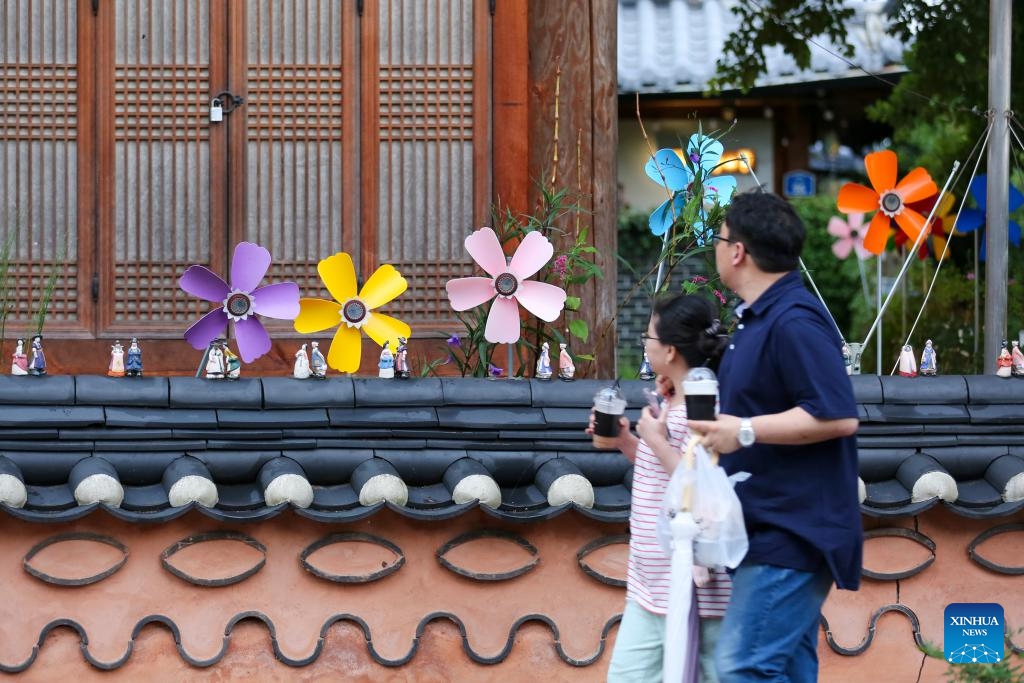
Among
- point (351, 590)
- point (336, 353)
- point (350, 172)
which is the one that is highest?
point (350, 172)

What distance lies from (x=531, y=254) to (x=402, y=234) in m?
0.98

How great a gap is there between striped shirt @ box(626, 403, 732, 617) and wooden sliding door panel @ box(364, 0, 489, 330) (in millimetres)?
2330

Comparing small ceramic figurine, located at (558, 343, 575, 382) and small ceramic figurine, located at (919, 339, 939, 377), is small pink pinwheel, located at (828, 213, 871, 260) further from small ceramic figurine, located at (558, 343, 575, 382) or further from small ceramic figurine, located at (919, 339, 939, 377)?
small ceramic figurine, located at (558, 343, 575, 382)

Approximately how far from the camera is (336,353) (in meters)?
5.43

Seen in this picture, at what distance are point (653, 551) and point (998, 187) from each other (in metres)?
2.90

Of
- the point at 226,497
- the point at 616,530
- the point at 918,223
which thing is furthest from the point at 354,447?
the point at 918,223

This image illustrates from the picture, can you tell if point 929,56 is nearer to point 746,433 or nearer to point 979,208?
point 979,208

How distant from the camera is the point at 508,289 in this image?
5.32m

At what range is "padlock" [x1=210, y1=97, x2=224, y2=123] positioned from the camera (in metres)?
6.03

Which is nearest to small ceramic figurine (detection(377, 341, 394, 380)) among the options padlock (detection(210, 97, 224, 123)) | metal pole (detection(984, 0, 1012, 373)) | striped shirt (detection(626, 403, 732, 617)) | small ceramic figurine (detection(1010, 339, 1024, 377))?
striped shirt (detection(626, 403, 732, 617))

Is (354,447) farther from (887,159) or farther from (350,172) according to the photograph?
(887,159)

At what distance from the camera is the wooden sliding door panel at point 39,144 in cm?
601

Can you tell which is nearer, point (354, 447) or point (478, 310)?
point (354, 447)

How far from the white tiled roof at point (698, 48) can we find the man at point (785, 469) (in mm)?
11929
